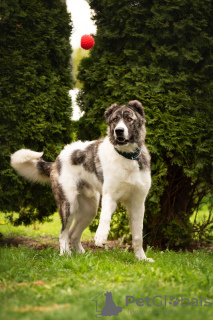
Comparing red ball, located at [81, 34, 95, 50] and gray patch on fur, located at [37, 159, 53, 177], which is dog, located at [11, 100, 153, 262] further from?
red ball, located at [81, 34, 95, 50]

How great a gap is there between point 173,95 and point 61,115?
197 cm

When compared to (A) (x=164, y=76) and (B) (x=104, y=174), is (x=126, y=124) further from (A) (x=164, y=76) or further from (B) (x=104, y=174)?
(A) (x=164, y=76)

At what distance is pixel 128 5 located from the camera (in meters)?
5.96

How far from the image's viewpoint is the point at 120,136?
173 inches

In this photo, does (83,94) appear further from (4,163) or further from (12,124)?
(4,163)

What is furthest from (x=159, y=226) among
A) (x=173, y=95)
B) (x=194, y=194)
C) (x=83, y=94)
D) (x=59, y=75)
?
(x=59, y=75)

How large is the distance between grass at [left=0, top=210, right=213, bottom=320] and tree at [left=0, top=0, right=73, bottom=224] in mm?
2098

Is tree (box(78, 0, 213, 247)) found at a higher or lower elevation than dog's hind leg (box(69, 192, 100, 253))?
Result: higher

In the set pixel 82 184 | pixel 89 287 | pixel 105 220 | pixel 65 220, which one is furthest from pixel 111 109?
pixel 89 287

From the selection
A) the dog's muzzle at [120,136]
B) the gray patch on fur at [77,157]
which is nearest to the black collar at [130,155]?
the dog's muzzle at [120,136]

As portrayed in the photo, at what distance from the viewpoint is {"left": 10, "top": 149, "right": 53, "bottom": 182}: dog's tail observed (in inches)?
214

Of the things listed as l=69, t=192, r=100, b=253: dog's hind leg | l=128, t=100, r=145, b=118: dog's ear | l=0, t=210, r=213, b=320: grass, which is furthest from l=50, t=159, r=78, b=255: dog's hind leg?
l=128, t=100, r=145, b=118: dog's ear

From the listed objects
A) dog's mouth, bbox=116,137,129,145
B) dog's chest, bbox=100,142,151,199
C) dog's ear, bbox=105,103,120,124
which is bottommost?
dog's chest, bbox=100,142,151,199

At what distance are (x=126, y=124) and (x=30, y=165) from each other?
1.94 m
